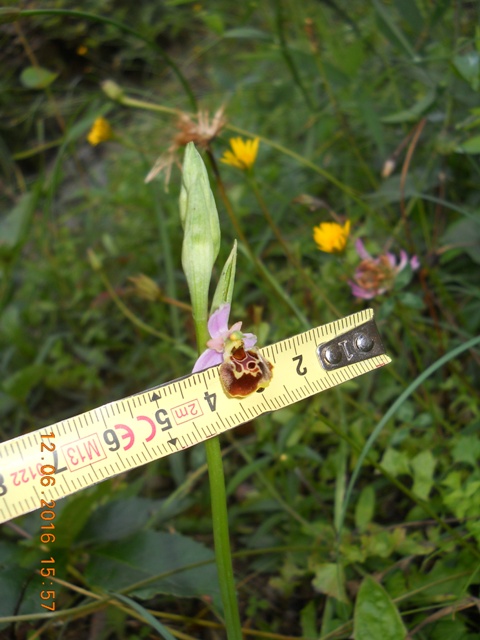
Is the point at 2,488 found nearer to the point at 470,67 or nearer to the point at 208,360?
the point at 208,360

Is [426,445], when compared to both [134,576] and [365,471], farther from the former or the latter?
[134,576]

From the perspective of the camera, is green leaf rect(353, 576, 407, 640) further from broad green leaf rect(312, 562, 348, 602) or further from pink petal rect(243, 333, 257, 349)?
pink petal rect(243, 333, 257, 349)

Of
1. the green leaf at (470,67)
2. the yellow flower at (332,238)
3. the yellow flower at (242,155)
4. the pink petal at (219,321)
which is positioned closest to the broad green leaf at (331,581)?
the pink petal at (219,321)

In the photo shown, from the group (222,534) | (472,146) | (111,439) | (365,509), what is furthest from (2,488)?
(472,146)

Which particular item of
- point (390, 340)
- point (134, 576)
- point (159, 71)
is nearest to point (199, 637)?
point (134, 576)

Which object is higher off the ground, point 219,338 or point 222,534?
point 219,338

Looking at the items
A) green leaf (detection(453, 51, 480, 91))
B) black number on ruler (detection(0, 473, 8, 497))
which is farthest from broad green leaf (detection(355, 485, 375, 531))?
green leaf (detection(453, 51, 480, 91))

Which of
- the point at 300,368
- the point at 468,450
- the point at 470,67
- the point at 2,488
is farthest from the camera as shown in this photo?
the point at 470,67
